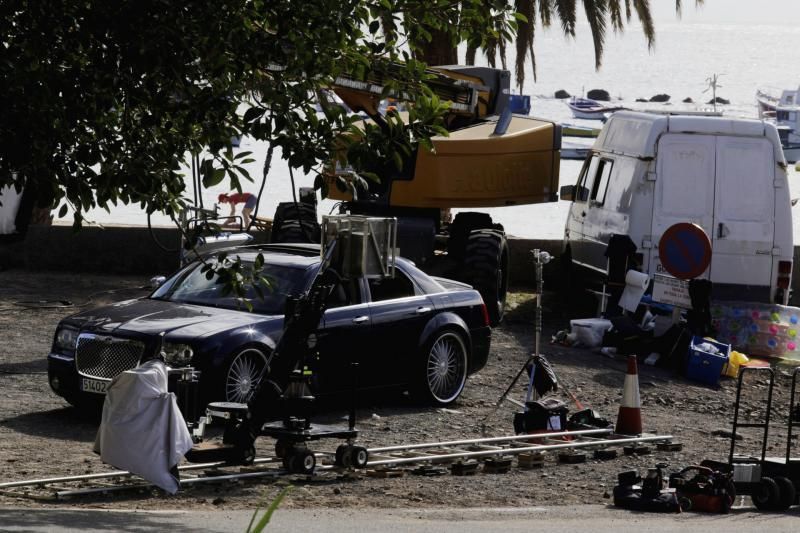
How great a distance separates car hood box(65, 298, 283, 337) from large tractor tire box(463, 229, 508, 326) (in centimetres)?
649

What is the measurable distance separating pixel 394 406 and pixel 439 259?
701 cm

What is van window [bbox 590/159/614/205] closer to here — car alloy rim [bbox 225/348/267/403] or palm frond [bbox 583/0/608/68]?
car alloy rim [bbox 225/348/267/403]

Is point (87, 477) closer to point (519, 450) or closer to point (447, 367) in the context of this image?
point (519, 450)

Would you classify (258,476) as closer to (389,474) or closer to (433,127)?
(389,474)

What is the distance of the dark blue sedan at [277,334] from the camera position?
12094 millimetres

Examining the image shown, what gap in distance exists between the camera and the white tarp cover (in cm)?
977

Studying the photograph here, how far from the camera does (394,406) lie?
45.9ft

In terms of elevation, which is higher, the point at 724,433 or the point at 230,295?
the point at 230,295

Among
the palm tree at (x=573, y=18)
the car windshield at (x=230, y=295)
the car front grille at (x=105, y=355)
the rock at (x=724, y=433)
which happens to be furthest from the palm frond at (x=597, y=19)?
the car front grille at (x=105, y=355)

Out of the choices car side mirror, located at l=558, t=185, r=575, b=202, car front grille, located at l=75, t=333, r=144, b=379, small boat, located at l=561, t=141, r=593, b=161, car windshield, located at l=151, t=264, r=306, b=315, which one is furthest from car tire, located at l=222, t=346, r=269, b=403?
small boat, located at l=561, t=141, r=593, b=161

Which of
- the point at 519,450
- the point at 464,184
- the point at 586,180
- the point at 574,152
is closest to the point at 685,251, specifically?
the point at 464,184

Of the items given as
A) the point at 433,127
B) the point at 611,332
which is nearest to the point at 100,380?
the point at 433,127

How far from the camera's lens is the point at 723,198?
Answer: 18531 mm

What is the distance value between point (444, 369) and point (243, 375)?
2.54 meters
